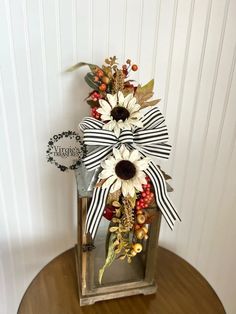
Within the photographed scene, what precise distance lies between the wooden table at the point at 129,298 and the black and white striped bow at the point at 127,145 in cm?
23

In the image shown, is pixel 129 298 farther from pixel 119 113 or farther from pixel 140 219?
pixel 119 113

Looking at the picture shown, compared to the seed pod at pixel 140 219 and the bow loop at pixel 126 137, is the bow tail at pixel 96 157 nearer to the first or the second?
the bow loop at pixel 126 137

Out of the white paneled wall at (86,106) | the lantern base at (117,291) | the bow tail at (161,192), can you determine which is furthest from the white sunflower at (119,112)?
the lantern base at (117,291)

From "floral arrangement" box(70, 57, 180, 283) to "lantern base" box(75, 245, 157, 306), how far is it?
0.46 feet

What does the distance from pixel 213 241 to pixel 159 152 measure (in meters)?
0.62

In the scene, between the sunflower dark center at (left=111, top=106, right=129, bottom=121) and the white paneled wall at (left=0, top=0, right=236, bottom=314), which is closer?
the sunflower dark center at (left=111, top=106, right=129, bottom=121)

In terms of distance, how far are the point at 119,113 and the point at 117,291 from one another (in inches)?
18.0

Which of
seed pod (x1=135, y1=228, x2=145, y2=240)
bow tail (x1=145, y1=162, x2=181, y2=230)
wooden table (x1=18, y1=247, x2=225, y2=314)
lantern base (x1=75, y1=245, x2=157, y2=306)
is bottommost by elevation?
wooden table (x1=18, y1=247, x2=225, y2=314)

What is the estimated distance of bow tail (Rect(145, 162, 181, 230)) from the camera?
71 centimetres

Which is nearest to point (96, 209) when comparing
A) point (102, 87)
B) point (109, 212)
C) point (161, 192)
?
point (109, 212)

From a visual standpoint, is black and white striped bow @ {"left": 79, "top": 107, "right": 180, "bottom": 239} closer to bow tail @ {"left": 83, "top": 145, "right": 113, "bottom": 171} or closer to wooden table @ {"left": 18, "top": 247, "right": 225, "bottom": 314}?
bow tail @ {"left": 83, "top": 145, "right": 113, "bottom": 171}

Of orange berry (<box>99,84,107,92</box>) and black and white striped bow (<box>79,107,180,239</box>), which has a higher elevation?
orange berry (<box>99,84,107,92</box>)

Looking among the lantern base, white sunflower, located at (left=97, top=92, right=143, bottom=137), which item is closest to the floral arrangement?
white sunflower, located at (left=97, top=92, right=143, bottom=137)

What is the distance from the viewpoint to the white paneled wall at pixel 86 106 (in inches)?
30.7
